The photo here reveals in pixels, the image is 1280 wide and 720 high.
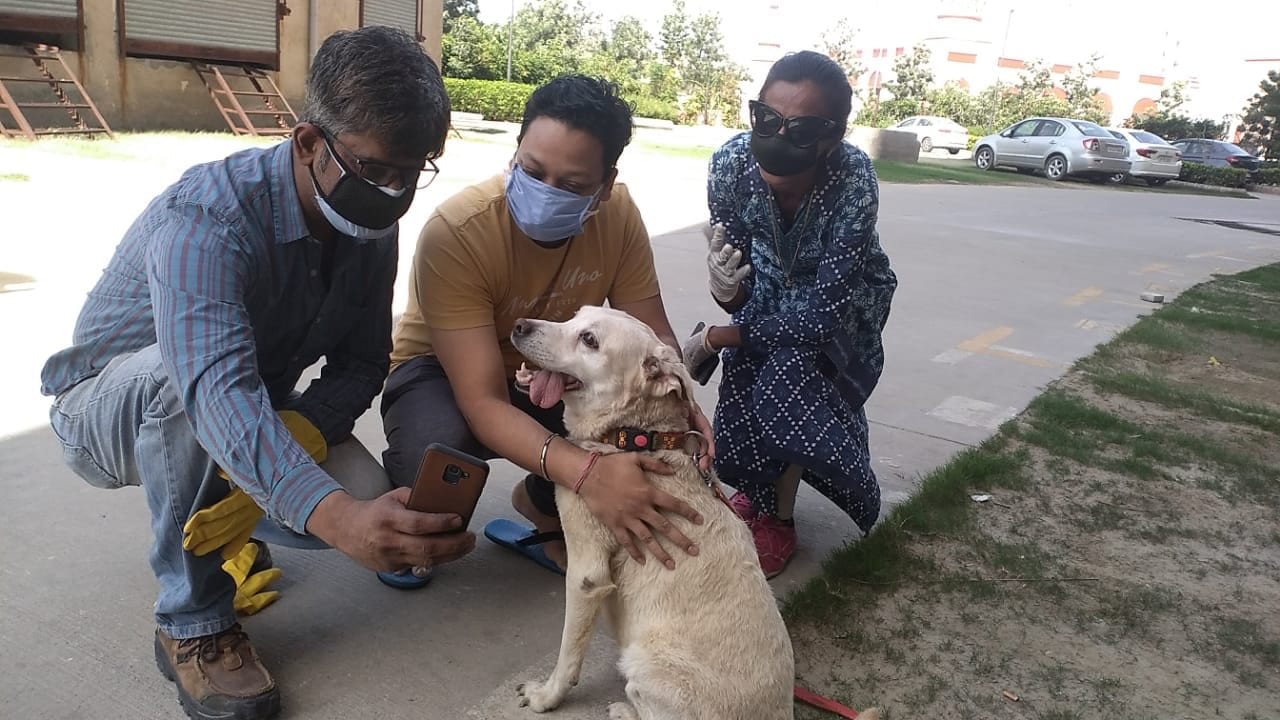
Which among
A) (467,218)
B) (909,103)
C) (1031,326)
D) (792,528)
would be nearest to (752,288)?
(792,528)

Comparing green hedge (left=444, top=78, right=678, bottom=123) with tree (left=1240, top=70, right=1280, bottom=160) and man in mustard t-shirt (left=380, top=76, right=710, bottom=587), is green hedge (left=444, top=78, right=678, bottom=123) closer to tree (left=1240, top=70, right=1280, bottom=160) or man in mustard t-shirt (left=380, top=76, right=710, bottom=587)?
man in mustard t-shirt (left=380, top=76, right=710, bottom=587)

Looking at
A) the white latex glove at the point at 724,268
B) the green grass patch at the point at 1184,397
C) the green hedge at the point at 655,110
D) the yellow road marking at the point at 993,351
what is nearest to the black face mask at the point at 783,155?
the white latex glove at the point at 724,268

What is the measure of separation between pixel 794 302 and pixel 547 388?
1.18 metres

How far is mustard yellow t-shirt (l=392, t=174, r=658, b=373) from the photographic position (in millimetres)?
2842

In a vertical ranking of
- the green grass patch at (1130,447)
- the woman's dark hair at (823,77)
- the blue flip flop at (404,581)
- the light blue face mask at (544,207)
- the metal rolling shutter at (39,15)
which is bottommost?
the blue flip flop at (404,581)

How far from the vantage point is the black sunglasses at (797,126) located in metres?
3.26

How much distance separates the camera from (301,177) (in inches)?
94.0

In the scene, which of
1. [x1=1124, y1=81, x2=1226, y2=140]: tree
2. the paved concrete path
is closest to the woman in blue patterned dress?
the paved concrete path

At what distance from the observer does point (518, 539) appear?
11.1ft

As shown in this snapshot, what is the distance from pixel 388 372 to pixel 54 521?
1251mm

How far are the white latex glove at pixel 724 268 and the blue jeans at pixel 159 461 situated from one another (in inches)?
75.5

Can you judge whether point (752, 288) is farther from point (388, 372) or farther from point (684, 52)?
point (684, 52)

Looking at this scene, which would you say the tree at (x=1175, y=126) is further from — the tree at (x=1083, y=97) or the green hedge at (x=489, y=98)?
the green hedge at (x=489, y=98)

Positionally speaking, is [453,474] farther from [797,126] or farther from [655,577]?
[797,126]
